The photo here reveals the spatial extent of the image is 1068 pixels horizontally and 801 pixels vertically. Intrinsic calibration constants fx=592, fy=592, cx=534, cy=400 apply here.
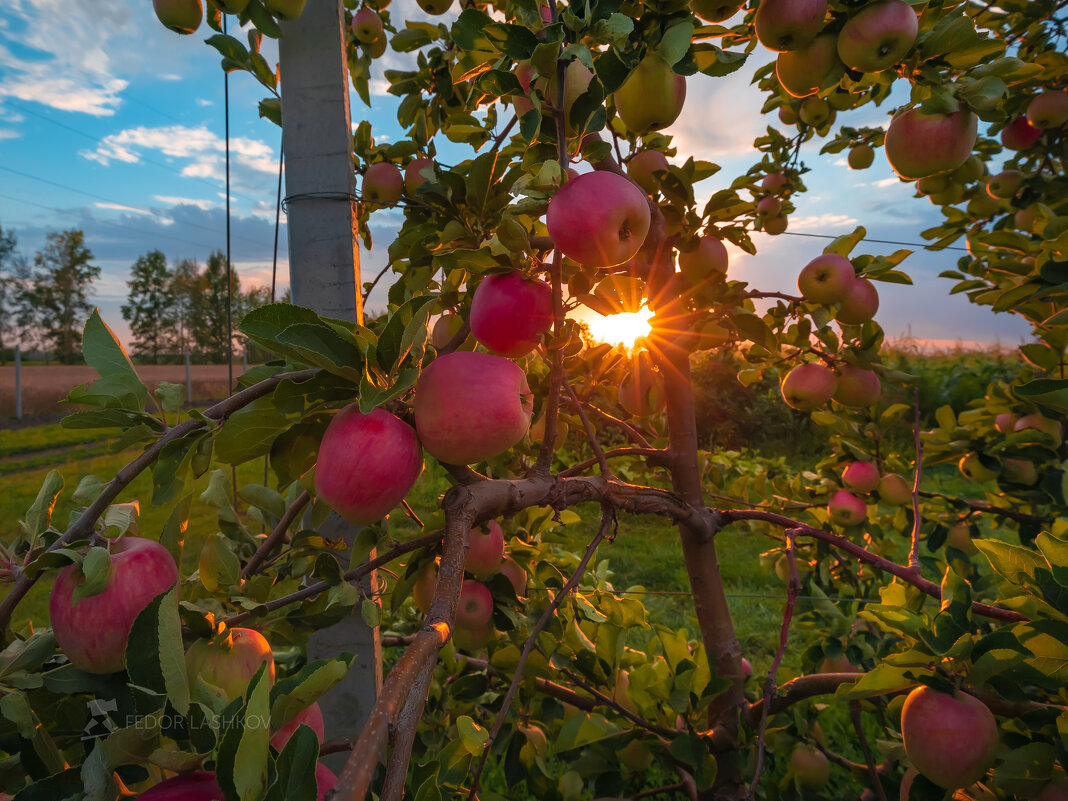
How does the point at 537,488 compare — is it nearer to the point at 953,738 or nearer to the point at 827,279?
the point at 953,738

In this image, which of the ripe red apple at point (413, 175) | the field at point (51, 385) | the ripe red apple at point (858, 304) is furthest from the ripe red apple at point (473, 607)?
the field at point (51, 385)

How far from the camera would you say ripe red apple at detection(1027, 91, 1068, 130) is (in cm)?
201

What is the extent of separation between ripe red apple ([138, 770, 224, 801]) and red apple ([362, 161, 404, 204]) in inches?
55.3

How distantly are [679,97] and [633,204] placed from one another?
29 cm

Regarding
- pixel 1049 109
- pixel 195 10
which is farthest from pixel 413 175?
pixel 1049 109

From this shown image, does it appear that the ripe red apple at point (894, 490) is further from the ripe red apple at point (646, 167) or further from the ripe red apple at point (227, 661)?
the ripe red apple at point (227, 661)

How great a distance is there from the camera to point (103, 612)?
2.24 ft

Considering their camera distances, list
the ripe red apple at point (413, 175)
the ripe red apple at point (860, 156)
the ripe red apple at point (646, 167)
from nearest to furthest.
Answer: the ripe red apple at point (646, 167) < the ripe red apple at point (413, 175) < the ripe red apple at point (860, 156)

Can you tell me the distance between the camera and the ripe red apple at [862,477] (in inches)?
75.1

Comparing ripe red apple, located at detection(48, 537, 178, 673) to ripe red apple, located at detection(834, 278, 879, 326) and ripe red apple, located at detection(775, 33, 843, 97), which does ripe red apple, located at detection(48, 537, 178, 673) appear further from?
ripe red apple, located at detection(834, 278, 879, 326)

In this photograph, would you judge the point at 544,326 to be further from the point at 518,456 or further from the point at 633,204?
the point at 518,456

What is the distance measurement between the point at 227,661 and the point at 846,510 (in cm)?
179

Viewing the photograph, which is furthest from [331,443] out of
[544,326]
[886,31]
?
[886,31]

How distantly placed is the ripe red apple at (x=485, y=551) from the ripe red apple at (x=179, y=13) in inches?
51.8
